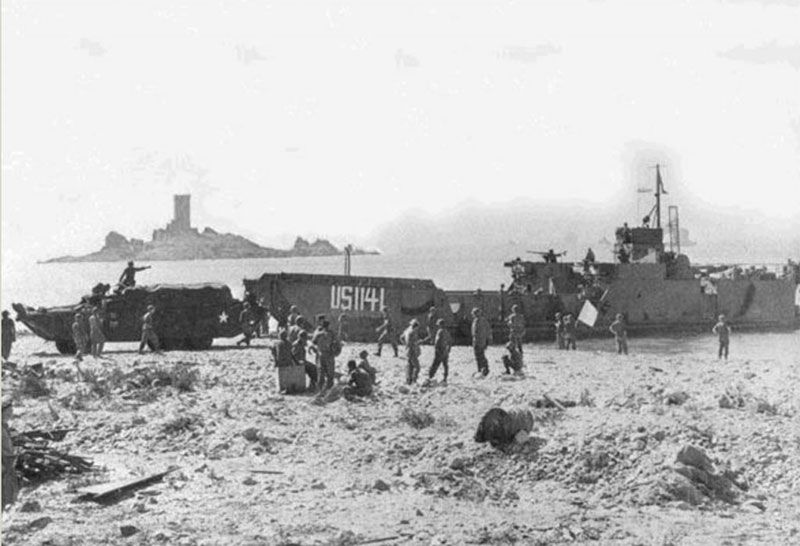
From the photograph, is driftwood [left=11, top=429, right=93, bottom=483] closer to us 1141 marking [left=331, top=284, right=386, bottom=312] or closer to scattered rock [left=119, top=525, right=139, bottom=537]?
scattered rock [left=119, top=525, right=139, bottom=537]

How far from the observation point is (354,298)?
2748cm

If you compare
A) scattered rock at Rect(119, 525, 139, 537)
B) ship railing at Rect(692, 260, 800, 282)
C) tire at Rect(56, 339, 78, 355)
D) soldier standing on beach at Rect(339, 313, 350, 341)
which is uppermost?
ship railing at Rect(692, 260, 800, 282)

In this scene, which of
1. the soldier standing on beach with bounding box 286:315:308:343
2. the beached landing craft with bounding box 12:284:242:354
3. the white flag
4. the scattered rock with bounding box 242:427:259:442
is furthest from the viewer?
the white flag

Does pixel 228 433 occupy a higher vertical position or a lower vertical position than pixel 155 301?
lower

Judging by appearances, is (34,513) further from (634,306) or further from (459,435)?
(634,306)

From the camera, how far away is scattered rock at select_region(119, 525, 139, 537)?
8.88m

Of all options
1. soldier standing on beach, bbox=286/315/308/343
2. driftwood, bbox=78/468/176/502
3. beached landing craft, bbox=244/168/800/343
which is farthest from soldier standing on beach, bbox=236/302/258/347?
driftwood, bbox=78/468/176/502

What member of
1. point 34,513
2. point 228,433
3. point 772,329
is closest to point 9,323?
point 228,433

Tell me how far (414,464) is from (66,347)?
14.4 m

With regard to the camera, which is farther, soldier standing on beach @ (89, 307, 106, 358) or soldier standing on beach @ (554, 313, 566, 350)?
soldier standing on beach @ (554, 313, 566, 350)

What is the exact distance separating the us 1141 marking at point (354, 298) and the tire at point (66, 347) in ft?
25.9

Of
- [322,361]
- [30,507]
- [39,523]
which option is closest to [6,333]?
[322,361]

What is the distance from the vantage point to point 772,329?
35656 mm

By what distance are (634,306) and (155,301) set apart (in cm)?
1794
